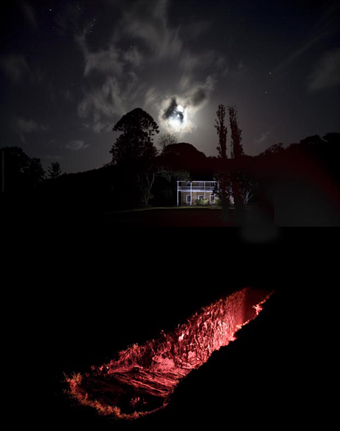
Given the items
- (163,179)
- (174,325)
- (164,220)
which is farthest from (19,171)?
(174,325)

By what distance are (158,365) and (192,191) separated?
114 feet

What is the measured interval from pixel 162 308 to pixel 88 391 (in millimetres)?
1682

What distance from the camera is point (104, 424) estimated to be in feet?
6.57

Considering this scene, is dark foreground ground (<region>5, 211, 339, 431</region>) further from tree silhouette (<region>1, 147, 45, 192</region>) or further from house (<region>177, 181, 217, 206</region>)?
house (<region>177, 181, 217, 206</region>)

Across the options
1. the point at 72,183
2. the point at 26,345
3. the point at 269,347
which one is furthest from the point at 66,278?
the point at 72,183

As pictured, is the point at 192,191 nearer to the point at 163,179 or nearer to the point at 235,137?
the point at 163,179

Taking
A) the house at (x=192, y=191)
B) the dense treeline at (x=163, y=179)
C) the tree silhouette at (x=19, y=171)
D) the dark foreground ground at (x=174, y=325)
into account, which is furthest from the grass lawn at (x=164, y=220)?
the house at (x=192, y=191)

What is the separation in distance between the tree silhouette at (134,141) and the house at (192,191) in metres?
10.2

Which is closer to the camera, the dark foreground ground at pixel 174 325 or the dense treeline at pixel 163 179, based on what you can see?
the dark foreground ground at pixel 174 325

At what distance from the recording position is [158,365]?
3283 mm

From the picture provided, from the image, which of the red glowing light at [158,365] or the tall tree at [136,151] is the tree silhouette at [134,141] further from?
the red glowing light at [158,365]

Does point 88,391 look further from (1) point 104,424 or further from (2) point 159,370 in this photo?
(2) point 159,370

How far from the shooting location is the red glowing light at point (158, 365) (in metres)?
2.53

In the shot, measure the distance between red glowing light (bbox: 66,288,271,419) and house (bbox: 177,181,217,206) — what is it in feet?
102
